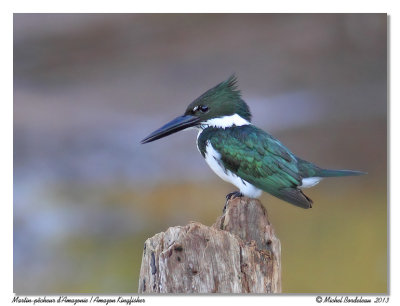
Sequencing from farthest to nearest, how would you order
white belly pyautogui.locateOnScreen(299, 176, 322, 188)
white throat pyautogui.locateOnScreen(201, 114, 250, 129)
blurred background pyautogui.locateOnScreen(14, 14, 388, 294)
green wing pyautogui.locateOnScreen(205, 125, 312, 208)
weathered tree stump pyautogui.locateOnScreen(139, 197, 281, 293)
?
blurred background pyautogui.locateOnScreen(14, 14, 388, 294), white throat pyautogui.locateOnScreen(201, 114, 250, 129), white belly pyautogui.locateOnScreen(299, 176, 322, 188), green wing pyautogui.locateOnScreen(205, 125, 312, 208), weathered tree stump pyautogui.locateOnScreen(139, 197, 281, 293)

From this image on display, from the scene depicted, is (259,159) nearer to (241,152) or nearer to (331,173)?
(241,152)

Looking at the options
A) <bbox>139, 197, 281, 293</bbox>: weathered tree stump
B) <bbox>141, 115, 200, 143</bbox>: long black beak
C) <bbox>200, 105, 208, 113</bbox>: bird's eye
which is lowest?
<bbox>139, 197, 281, 293</bbox>: weathered tree stump

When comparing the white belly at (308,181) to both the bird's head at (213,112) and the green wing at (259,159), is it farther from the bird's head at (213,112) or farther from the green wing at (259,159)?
the bird's head at (213,112)

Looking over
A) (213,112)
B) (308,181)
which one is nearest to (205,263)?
(308,181)

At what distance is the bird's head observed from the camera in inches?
196

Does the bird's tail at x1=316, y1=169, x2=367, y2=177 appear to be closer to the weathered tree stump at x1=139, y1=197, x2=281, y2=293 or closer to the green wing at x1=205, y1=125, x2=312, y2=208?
the green wing at x1=205, y1=125, x2=312, y2=208

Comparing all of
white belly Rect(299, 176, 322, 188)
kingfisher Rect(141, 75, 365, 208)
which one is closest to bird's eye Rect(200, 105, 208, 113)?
kingfisher Rect(141, 75, 365, 208)

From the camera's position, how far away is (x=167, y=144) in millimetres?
7371

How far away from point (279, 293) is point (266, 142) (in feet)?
3.24

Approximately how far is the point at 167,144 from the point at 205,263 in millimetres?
3460

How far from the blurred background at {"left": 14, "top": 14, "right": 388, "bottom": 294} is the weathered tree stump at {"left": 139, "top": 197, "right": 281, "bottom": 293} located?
1101 millimetres

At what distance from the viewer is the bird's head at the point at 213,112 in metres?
4.97
